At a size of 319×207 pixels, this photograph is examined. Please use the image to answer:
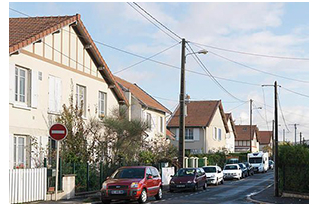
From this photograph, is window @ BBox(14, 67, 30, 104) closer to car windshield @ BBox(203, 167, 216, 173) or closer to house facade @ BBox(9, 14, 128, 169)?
house facade @ BBox(9, 14, 128, 169)

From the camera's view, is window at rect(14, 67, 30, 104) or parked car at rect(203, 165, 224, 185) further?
parked car at rect(203, 165, 224, 185)

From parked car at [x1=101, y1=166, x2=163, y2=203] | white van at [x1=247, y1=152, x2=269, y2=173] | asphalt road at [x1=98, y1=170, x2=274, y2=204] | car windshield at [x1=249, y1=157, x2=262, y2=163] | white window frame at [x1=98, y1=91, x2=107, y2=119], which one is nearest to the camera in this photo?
parked car at [x1=101, y1=166, x2=163, y2=203]

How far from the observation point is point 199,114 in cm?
6619

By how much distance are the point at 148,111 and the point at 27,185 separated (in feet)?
79.0

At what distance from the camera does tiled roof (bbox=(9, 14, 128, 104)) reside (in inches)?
895

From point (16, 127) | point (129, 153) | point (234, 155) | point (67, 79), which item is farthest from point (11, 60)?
point (234, 155)

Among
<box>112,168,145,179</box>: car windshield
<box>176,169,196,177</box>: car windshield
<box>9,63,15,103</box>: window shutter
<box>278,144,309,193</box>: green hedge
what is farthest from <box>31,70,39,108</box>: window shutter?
<box>278,144,309,193</box>: green hedge

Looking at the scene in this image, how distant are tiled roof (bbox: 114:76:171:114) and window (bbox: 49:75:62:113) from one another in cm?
1509

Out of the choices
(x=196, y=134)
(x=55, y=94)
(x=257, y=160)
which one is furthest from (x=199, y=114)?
(x=55, y=94)

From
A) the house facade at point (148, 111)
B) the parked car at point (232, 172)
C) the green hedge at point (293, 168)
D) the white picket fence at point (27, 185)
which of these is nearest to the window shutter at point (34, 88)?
the white picket fence at point (27, 185)

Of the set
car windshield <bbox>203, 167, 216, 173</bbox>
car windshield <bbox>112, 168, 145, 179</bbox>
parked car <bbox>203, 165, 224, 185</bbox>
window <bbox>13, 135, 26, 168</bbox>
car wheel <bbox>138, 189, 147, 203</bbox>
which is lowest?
parked car <bbox>203, 165, 224, 185</bbox>

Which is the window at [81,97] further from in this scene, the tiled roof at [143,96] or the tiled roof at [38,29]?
the tiled roof at [143,96]

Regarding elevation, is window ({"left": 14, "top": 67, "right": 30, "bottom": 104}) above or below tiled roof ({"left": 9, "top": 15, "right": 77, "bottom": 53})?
below

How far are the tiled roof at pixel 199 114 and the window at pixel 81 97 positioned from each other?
35412 mm
